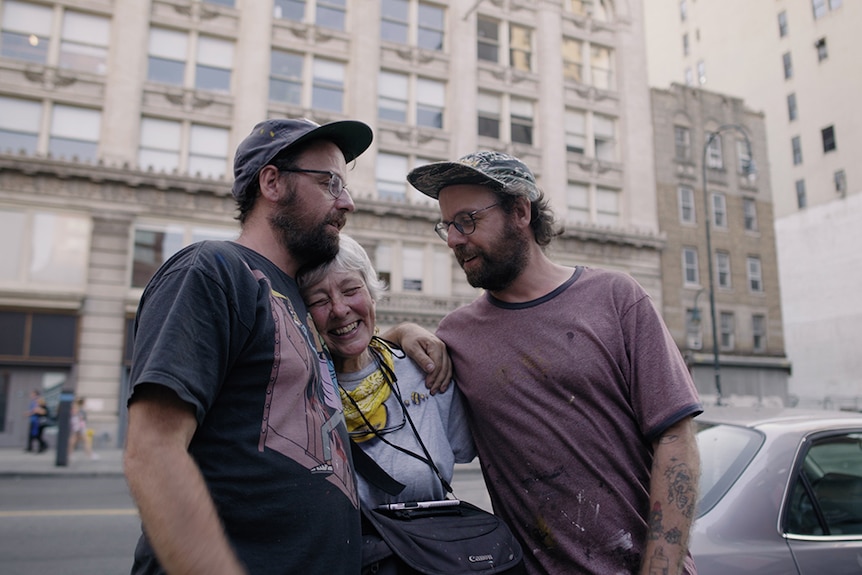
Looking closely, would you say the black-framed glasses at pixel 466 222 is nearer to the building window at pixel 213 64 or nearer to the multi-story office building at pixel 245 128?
the multi-story office building at pixel 245 128

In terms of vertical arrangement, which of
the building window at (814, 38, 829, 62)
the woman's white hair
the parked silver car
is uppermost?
the building window at (814, 38, 829, 62)

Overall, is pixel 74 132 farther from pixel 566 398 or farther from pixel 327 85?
pixel 566 398

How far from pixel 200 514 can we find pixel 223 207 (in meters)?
21.0

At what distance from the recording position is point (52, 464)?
14.4 m

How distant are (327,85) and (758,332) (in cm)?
2413

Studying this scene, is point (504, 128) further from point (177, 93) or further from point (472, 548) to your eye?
point (472, 548)

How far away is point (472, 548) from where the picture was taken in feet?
6.48

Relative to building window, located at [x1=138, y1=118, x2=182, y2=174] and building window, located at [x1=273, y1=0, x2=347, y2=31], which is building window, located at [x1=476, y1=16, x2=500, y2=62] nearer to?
building window, located at [x1=273, y1=0, x2=347, y2=31]

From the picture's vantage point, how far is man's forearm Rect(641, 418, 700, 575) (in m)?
2.00

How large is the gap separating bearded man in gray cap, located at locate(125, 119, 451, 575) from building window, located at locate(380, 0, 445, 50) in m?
25.3

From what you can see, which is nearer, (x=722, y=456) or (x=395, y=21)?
(x=722, y=456)

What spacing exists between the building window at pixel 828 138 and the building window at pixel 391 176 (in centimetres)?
2984

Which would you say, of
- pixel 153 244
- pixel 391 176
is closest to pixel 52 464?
pixel 153 244

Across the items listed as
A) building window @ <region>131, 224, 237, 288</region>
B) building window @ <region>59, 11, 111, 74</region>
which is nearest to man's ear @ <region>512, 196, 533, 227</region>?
building window @ <region>131, 224, 237, 288</region>
